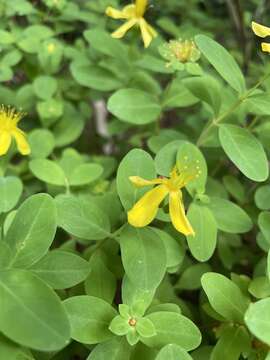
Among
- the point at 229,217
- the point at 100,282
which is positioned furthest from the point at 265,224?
the point at 100,282

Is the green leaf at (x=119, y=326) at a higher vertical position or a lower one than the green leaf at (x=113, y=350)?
higher

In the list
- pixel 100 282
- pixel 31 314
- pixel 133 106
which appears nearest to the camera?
pixel 31 314

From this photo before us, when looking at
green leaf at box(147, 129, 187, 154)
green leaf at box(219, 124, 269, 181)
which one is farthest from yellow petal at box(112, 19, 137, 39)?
green leaf at box(219, 124, 269, 181)

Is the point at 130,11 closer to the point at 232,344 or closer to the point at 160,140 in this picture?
the point at 160,140

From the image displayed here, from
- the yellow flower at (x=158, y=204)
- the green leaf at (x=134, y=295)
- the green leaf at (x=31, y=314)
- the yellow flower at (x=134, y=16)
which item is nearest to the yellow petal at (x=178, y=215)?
the yellow flower at (x=158, y=204)

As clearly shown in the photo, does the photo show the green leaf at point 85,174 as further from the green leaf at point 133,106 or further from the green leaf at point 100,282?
the green leaf at point 100,282
